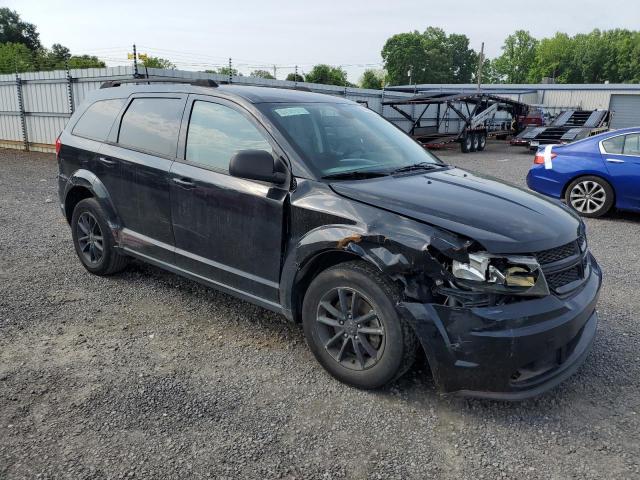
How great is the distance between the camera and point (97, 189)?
4684 millimetres

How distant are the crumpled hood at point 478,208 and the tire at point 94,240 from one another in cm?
255

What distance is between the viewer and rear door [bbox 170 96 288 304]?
344cm

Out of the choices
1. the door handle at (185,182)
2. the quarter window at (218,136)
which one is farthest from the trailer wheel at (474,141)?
the door handle at (185,182)

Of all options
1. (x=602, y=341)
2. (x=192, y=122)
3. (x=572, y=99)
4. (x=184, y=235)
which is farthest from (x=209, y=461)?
(x=572, y=99)

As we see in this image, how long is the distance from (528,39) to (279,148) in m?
123

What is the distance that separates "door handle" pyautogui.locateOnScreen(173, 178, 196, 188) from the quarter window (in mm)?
157

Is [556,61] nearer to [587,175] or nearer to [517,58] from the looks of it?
[517,58]

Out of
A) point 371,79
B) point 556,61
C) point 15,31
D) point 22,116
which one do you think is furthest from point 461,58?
point 22,116

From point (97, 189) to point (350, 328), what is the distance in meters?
2.88

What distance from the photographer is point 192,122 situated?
3.97m

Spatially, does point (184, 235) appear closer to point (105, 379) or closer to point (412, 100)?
point (105, 379)

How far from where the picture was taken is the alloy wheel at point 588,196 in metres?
8.02

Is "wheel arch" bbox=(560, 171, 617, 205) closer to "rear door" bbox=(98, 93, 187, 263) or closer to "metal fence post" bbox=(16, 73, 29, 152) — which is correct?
"rear door" bbox=(98, 93, 187, 263)

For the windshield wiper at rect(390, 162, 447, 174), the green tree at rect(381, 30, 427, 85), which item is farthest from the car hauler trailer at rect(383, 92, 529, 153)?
the green tree at rect(381, 30, 427, 85)
